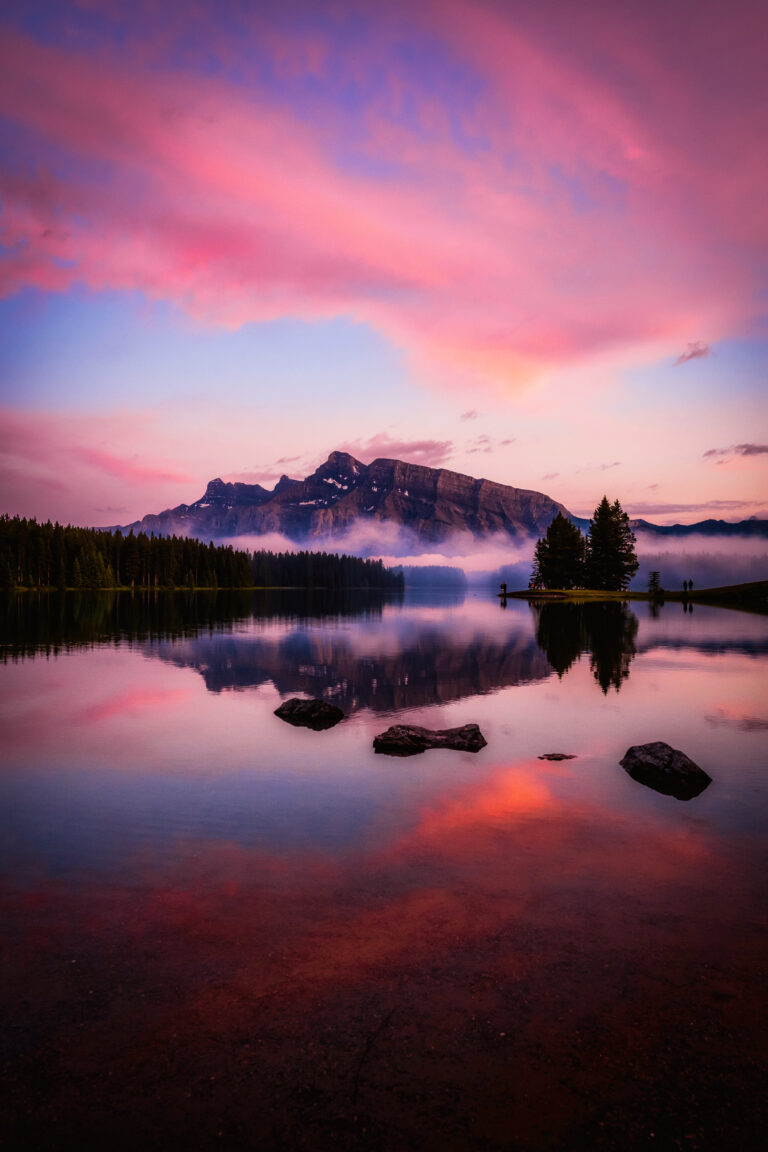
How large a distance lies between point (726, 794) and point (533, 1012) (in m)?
10.3

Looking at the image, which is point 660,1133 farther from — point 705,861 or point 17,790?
point 17,790

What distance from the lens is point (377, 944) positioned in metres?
8.45

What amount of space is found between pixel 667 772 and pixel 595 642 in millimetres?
37060

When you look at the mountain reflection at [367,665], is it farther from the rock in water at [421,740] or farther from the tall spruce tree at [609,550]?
the tall spruce tree at [609,550]

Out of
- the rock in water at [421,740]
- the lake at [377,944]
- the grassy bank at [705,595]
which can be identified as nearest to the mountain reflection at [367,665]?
the rock in water at [421,740]

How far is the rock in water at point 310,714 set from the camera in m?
22.3

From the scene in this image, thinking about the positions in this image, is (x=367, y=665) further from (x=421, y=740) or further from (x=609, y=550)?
(x=609, y=550)

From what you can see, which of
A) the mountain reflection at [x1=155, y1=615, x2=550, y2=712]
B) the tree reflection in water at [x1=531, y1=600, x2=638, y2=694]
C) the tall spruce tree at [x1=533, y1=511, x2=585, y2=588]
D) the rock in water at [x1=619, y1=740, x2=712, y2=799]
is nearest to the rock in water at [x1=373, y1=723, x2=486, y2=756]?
the rock in water at [x1=619, y1=740, x2=712, y2=799]

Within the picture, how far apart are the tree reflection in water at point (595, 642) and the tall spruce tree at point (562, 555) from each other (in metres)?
55.6

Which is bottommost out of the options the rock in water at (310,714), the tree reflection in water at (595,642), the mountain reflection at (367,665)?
the mountain reflection at (367,665)

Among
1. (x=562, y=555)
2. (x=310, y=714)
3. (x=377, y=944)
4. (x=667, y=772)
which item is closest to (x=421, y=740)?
(x=310, y=714)

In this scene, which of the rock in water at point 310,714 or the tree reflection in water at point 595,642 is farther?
the tree reflection in water at point 595,642

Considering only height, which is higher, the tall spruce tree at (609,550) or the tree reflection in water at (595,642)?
the tall spruce tree at (609,550)

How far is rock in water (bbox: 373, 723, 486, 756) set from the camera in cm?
1873
